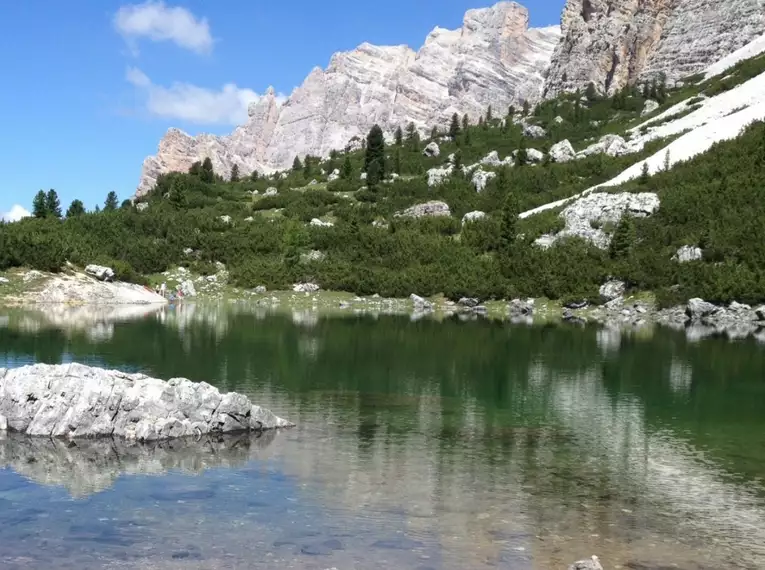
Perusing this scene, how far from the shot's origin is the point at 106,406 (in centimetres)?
2602

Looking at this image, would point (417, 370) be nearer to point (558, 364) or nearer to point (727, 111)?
point (558, 364)

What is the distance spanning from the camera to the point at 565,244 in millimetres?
118562

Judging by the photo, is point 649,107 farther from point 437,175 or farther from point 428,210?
point 428,210

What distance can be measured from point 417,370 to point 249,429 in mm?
18687

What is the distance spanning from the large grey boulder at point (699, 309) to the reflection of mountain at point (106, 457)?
2943 inches

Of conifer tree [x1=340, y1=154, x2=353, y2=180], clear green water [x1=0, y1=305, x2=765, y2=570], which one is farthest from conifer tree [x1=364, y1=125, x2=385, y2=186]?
clear green water [x1=0, y1=305, x2=765, y2=570]

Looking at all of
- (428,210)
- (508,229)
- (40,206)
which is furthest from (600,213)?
(40,206)

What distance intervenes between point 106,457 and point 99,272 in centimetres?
8353

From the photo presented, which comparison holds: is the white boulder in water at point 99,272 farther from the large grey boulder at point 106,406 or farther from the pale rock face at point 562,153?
the pale rock face at point 562,153

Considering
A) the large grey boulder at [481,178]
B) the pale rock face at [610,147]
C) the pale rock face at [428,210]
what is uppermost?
the pale rock face at [610,147]

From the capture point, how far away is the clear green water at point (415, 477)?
16359 mm

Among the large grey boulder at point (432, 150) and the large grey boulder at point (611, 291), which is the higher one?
the large grey boulder at point (432, 150)

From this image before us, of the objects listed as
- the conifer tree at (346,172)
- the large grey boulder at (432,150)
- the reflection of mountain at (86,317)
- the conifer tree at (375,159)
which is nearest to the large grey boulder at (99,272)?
the reflection of mountain at (86,317)

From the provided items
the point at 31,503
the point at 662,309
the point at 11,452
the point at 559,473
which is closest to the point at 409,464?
the point at 559,473
